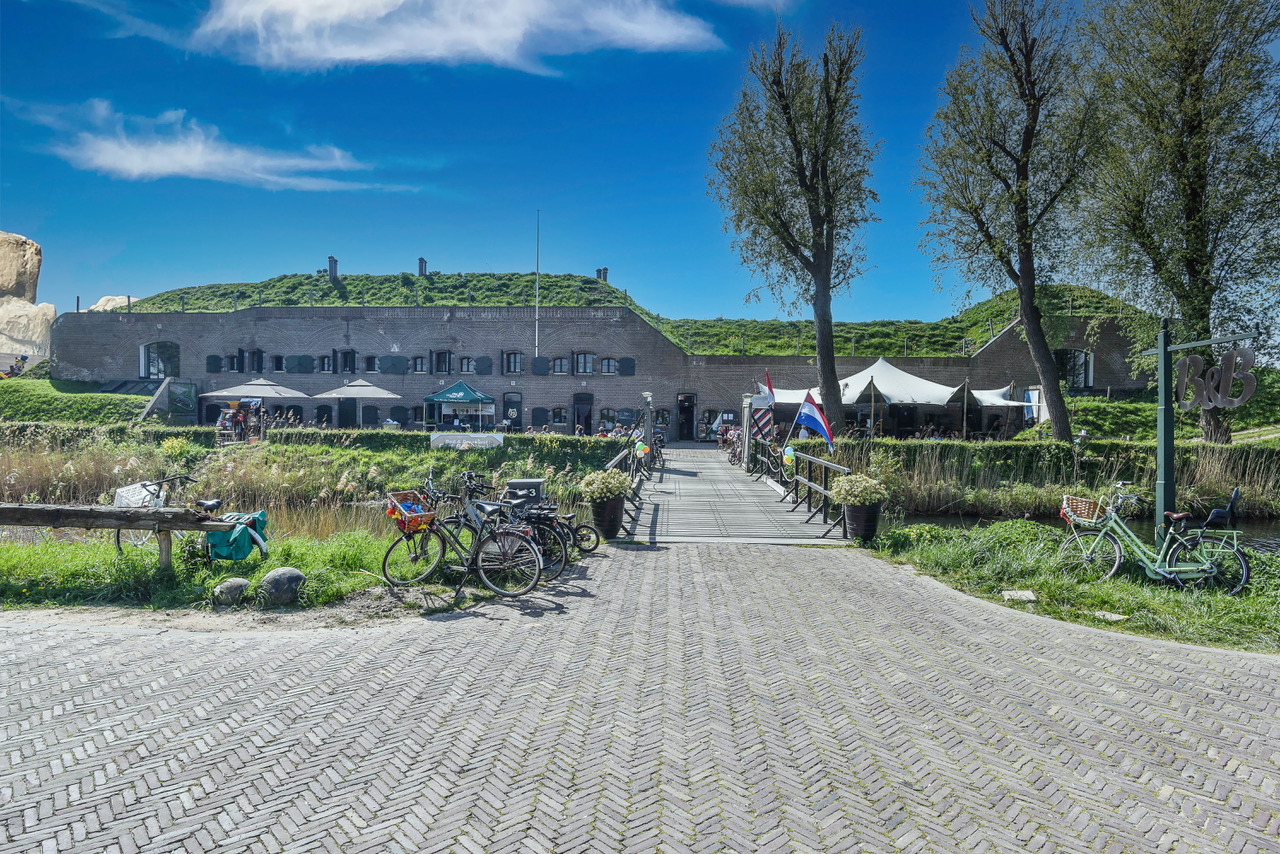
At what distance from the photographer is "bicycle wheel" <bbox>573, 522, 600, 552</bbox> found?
25.6 feet

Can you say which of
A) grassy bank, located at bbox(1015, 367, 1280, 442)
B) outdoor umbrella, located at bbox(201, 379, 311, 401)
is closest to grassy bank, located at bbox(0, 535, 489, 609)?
outdoor umbrella, located at bbox(201, 379, 311, 401)

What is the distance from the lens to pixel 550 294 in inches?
1506

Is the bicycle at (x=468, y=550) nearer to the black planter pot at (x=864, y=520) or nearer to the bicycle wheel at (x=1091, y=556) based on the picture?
the black planter pot at (x=864, y=520)

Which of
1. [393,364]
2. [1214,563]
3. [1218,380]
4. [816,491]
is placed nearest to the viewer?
[1214,563]

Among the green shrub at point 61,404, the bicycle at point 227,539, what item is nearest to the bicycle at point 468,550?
the bicycle at point 227,539

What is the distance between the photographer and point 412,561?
6.31 meters

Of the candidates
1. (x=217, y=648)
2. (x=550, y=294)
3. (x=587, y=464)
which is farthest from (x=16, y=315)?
(x=217, y=648)

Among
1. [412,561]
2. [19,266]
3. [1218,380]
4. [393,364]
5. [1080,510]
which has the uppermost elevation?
[19,266]

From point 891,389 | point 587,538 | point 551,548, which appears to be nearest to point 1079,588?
point 587,538

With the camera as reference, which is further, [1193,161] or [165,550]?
[1193,161]

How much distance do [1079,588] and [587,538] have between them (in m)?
5.31

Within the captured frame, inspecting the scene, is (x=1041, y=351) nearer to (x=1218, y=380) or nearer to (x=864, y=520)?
(x=1218, y=380)

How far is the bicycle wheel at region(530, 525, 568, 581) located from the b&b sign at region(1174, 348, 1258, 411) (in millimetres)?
→ 6779

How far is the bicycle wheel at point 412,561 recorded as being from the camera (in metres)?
6.08
